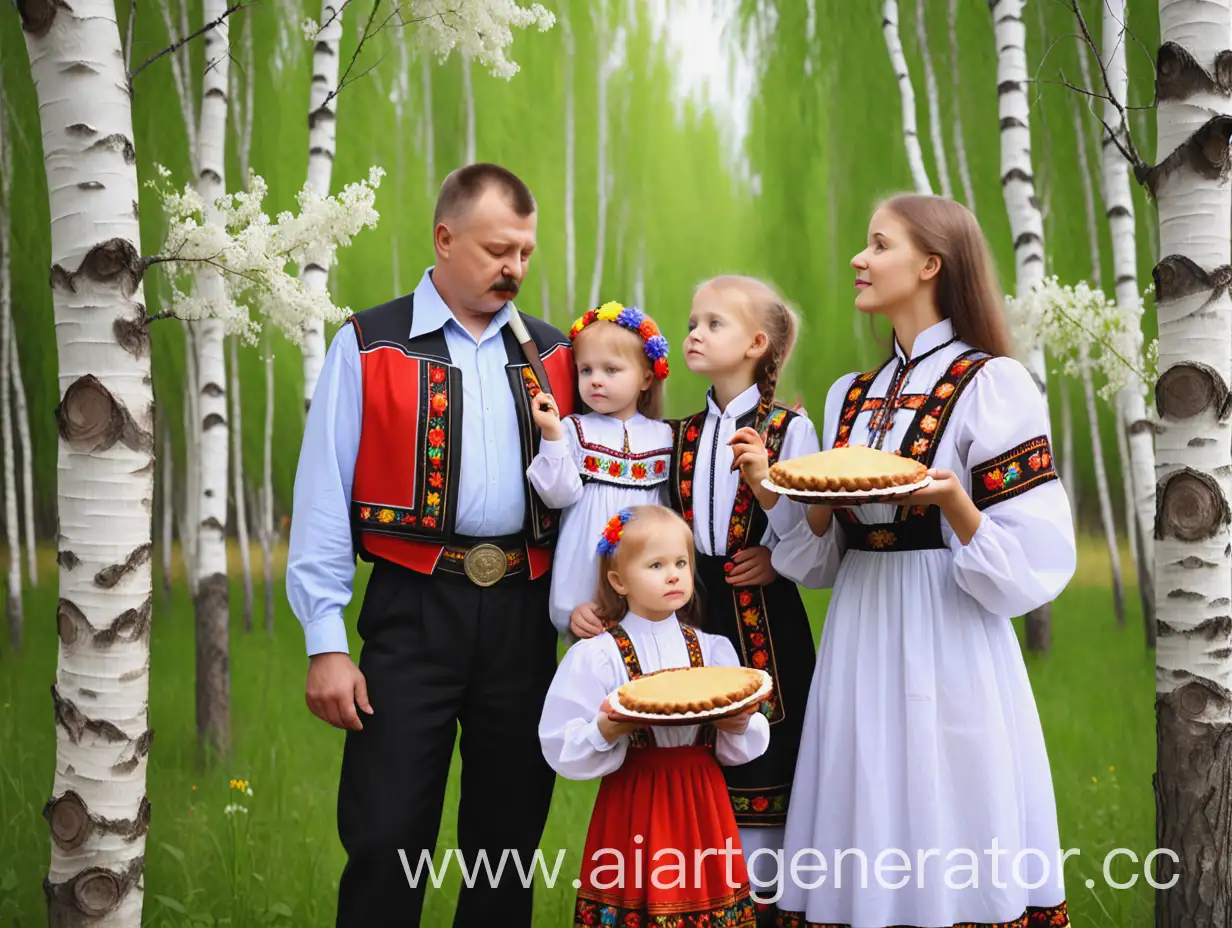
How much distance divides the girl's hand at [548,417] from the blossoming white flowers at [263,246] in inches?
66.0

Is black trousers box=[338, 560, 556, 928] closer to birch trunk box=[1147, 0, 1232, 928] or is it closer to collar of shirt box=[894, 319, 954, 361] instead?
collar of shirt box=[894, 319, 954, 361]

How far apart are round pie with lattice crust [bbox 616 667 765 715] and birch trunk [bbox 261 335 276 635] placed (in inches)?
137

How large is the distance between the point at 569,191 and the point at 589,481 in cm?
306

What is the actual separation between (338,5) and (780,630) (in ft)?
12.2

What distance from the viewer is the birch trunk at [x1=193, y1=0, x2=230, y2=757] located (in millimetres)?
4578

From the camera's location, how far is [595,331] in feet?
9.16

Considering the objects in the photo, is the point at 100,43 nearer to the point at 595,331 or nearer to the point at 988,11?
the point at 595,331

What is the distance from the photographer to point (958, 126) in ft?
18.7

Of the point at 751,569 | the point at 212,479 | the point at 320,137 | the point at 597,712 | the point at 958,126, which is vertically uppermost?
the point at 958,126

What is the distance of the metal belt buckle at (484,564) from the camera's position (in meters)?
2.65

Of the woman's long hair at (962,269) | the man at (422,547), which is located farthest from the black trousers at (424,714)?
the woman's long hair at (962,269)

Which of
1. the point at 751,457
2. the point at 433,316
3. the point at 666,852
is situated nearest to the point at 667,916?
the point at 666,852

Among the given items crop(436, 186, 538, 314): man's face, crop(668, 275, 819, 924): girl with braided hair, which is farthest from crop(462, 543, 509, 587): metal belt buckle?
crop(436, 186, 538, 314): man's face

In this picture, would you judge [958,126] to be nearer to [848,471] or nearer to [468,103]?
[468,103]
